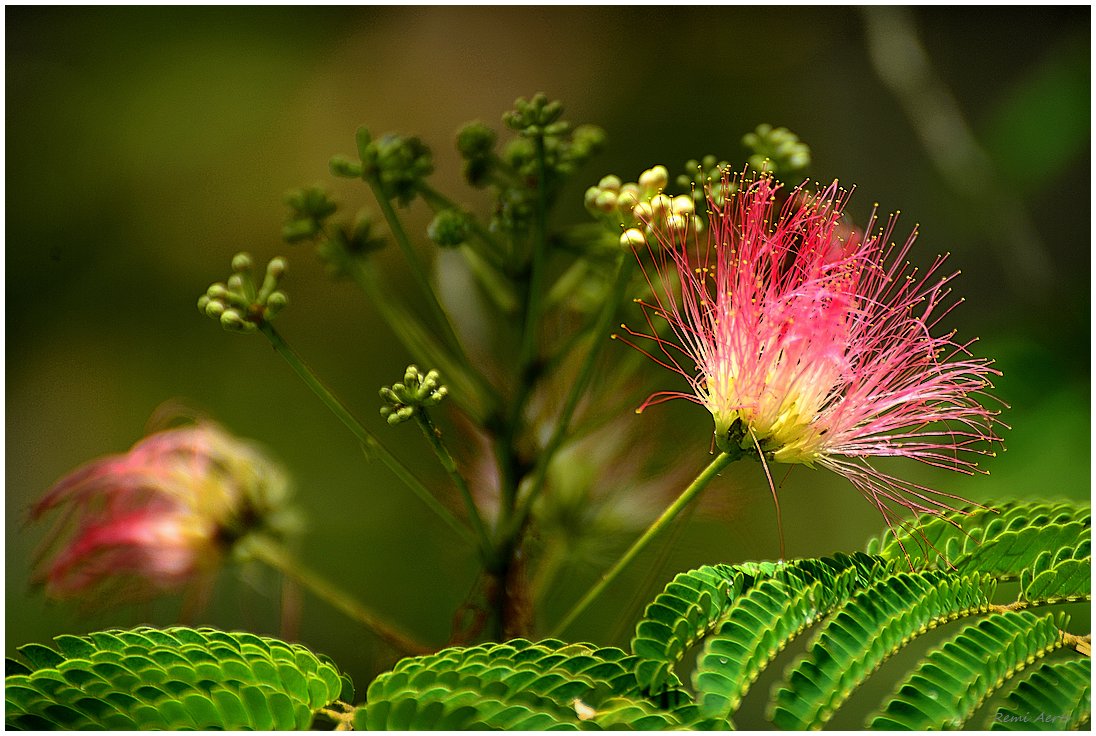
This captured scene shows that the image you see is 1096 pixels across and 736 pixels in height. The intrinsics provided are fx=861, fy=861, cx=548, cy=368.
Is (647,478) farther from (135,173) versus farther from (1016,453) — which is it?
(135,173)

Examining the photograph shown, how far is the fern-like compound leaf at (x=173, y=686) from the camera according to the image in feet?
1.81

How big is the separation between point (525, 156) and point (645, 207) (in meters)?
0.16

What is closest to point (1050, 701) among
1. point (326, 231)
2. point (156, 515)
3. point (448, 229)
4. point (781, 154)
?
point (781, 154)

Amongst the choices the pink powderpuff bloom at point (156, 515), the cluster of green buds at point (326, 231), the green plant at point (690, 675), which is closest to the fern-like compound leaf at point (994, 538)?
the green plant at point (690, 675)

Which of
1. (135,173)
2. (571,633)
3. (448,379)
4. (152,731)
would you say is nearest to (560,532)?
(571,633)

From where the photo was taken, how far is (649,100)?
1.79m

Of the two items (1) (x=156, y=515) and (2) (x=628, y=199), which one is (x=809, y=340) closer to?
(2) (x=628, y=199)

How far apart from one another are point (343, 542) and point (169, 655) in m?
1.04

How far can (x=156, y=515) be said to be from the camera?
1018 millimetres

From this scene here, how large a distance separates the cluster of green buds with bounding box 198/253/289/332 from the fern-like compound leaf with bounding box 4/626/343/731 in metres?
0.24

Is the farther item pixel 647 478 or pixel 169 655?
pixel 647 478

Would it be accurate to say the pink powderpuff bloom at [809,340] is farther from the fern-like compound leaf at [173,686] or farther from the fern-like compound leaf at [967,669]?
the fern-like compound leaf at [173,686]

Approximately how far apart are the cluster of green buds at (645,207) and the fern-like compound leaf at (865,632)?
325mm

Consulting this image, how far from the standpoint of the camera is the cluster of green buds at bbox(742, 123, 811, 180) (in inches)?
31.9
